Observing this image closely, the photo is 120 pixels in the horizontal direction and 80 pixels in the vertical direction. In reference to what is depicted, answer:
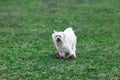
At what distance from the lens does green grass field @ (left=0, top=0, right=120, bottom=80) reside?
596 inches

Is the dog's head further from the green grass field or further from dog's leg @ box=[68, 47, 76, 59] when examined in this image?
the green grass field

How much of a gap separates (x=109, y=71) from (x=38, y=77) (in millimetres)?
2928

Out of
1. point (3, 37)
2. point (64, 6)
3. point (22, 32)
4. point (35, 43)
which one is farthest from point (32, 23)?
point (64, 6)

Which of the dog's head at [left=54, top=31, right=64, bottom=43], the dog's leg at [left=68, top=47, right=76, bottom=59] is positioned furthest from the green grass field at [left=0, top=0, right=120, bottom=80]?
the dog's head at [left=54, top=31, right=64, bottom=43]

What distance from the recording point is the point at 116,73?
14742mm

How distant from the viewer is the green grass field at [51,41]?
15.1 metres

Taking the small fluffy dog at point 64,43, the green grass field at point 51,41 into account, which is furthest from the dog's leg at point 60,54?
the green grass field at point 51,41

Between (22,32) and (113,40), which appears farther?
(22,32)

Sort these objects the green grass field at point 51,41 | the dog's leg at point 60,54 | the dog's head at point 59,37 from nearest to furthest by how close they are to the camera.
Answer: the green grass field at point 51,41
the dog's head at point 59,37
the dog's leg at point 60,54

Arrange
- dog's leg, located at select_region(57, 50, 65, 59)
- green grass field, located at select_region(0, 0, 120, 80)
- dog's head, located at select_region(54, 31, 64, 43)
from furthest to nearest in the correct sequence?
dog's leg, located at select_region(57, 50, 65, 59), dog's head, located at select_region(54, 31, 64, 43), green grass field, located at select_region(0, 0, 120, 80)

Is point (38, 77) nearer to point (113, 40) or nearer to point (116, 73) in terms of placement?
point (116, 73)

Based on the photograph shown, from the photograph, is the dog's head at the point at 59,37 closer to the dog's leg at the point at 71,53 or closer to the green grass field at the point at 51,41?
the dog's leg at the point at 71,53

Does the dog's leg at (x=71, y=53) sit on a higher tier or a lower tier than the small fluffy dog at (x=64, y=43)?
lower

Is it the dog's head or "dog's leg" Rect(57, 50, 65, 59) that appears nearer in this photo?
the dog's head
